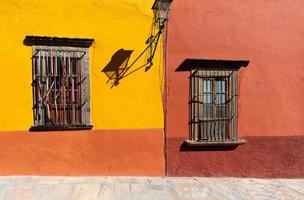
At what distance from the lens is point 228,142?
7633 mm

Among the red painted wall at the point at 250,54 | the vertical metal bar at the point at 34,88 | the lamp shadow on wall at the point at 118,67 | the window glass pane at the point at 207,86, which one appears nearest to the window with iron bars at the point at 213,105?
the window glass pane at the point at 207,86

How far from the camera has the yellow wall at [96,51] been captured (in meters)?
6.83

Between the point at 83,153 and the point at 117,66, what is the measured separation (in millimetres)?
1805

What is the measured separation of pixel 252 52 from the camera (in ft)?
25.5

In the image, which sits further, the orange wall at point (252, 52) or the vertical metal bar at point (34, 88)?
the orange wall at point (252, 52)

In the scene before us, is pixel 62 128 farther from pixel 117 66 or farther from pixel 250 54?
pixel 250 54

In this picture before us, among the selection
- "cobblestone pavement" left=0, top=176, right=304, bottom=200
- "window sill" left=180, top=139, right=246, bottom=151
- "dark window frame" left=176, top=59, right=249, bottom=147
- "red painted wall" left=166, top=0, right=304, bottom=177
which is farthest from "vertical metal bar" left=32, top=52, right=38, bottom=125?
"window sill" left=180, top=139, right=246, bottom=151

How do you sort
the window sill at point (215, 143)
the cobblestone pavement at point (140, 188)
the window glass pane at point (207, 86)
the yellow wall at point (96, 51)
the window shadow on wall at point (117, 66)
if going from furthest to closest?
the window glass pane at point (207, 86)
the window sill at point (215, 143)
the window shadow on wall at point (117, 66)
the yellow wall at point (96, 51)
the cobblestone pavement at point (140, 188)

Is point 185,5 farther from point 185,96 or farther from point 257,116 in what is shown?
point 257,116

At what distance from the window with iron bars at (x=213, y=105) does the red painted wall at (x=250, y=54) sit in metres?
0.16

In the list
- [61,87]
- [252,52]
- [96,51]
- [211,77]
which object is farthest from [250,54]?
[61,87]

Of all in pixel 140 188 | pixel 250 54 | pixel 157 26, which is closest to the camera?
pixel 140 188

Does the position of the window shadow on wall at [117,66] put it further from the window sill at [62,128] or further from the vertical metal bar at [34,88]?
the vertical metal bar at [34,88]

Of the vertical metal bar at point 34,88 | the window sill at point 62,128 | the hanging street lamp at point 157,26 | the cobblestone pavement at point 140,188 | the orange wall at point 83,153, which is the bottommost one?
the cobblestone pavement at point 140,188
